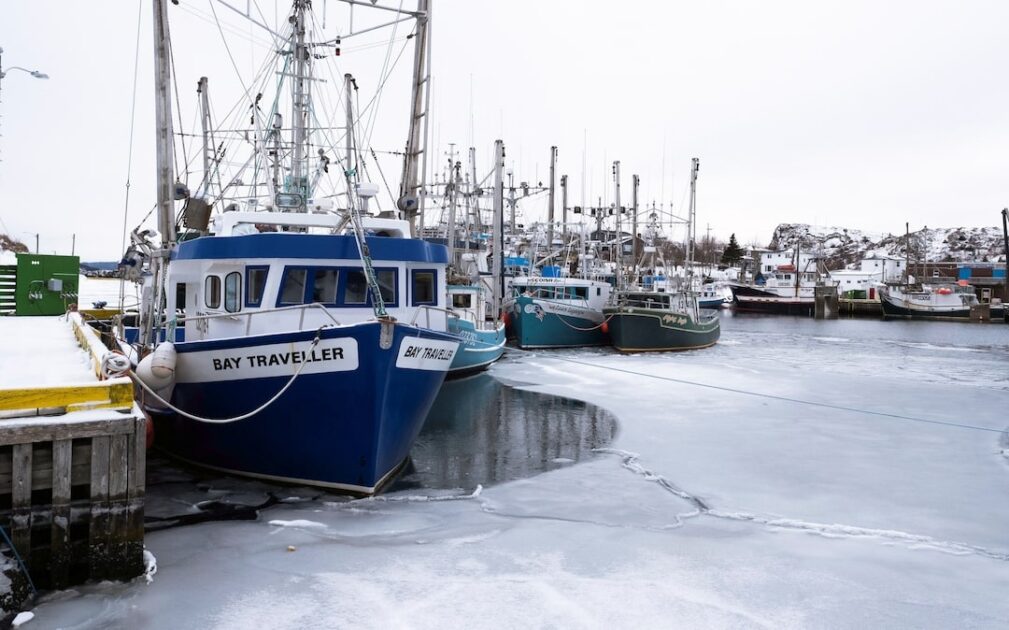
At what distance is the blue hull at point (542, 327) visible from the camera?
96.4ft

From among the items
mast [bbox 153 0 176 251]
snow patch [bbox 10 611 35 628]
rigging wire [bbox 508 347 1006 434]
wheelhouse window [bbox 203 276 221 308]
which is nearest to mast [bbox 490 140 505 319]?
rigging wire [bbox 508 347 1006 434]

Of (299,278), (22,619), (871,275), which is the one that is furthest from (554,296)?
(871,275)

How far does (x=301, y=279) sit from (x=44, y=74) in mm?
9839

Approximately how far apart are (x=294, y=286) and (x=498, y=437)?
15.5ft

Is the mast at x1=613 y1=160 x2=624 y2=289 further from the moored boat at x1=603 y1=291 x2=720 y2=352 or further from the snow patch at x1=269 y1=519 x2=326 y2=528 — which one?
the snow patch at x1=269 y1=519 x2=326 y2=528

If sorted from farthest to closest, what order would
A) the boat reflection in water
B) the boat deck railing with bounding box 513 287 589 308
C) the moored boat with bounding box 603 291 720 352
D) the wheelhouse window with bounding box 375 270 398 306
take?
1. the boat deck railing with bounding box 513 287 589 308
2. the moored boat with bounding box 603 291 720 352
3. the wheelhouse window with bounding box 375 270 398 306
4. the boat reflection in water

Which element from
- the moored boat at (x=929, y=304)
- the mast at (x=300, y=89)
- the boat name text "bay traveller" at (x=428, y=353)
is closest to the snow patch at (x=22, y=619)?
the boat name text "bay traveller" at (x=428, y=353)

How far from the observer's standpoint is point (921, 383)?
2055 cm

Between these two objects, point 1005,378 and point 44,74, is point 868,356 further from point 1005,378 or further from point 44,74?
point 44,74

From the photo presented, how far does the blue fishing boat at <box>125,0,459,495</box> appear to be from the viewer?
8406mm

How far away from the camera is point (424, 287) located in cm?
1116

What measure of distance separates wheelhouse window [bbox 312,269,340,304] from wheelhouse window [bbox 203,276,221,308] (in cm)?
161

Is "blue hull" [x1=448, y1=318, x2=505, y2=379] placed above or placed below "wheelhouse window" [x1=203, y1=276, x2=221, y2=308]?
below

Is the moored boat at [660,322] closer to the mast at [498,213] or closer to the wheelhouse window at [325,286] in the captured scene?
the mast at [498,213]
